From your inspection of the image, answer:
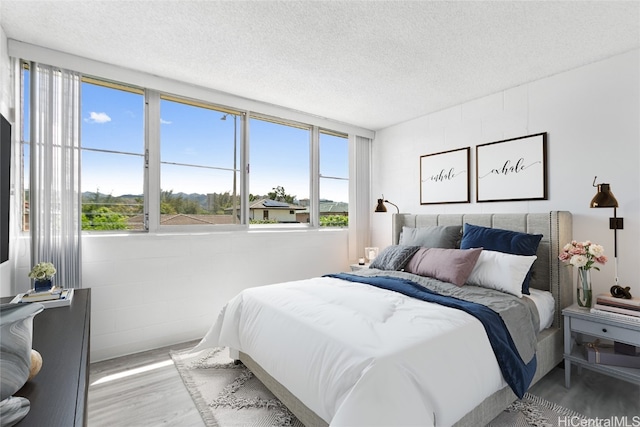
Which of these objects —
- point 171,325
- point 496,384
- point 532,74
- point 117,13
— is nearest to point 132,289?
point 171,325

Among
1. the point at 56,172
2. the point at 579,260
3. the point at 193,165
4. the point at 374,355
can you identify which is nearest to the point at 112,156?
the point at 56,172

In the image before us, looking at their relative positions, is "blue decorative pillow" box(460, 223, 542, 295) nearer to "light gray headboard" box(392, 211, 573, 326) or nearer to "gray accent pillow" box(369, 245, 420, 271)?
"light gray headboard" box(392, 211, 573, 326)

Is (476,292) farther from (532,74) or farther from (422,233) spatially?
(532,74)

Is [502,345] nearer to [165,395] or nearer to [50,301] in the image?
[165,395]

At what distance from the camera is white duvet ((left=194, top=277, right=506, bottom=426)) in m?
1.29

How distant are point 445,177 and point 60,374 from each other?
370cm

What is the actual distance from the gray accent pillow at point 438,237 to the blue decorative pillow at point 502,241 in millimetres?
109

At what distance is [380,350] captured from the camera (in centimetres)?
140

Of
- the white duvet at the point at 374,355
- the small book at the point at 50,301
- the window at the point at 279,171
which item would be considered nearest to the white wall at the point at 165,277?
the window at the point at 279,171

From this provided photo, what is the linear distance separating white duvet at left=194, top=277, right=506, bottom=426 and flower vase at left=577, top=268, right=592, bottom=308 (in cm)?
114

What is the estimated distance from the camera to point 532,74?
9.19 feet

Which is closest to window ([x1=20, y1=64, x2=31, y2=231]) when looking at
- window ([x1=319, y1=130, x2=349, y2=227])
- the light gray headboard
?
window ([x1=319, y1=130, x2=349, y2=227])

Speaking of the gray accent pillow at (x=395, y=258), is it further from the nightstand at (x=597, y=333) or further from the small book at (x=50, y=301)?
the small book at (x=50, y=301)

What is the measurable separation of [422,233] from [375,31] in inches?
81.2
